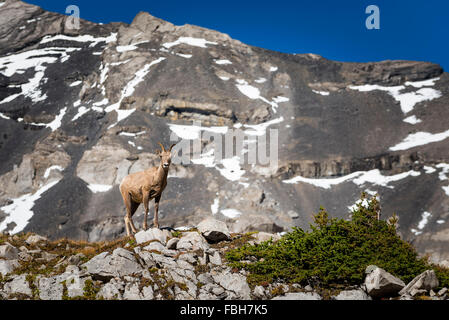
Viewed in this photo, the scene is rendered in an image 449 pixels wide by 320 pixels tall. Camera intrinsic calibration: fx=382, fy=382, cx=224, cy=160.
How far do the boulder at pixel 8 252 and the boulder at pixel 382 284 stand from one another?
13.1 m

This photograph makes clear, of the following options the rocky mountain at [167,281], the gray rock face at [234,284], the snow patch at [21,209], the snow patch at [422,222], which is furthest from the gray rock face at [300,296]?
the snow patch at [21,209]

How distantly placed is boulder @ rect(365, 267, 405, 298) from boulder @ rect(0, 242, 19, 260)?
42.9ft

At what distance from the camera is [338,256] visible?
11.5 m

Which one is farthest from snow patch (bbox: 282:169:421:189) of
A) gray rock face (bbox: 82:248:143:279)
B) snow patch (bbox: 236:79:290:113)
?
gray rock face (bbox: 82:248:143:279)

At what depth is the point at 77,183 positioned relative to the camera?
3629 inches

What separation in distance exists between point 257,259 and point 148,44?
146 meters

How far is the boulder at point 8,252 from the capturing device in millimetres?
14827

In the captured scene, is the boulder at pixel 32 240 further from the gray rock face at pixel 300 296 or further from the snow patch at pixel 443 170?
the snow patch at pixel 443 170

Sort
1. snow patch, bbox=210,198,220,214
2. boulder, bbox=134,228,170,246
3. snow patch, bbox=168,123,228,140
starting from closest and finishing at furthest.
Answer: boulder, bbox=134,228,170,246 → snow patch, bbox=210,198,220,214 → snow patch, bbox=168,123,228,140

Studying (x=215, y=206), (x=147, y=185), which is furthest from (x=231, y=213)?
(x=147, y=185)

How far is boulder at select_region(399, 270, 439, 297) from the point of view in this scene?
10.4 meters

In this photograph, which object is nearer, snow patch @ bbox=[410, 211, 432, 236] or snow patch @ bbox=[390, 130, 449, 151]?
snow patch @ bbox=[410, 211, 432, 236]

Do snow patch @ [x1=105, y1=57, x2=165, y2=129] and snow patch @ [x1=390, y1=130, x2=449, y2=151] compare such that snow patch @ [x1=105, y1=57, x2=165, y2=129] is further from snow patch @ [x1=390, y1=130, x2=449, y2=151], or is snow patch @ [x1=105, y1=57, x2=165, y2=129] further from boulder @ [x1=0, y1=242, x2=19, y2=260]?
boulder @ [x1=0, y1=242, x2=19, y2=260]

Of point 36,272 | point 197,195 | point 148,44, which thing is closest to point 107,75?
point 148,44
